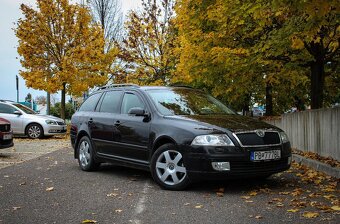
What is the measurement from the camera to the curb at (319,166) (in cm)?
840

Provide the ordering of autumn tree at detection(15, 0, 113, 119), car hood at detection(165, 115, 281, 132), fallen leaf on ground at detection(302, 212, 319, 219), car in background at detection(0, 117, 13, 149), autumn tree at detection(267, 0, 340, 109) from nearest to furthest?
→ fallen leaf on ground at detection(302, 212, 319, 219) < autumn tree at detection(267, 0, 340, 109) < car hood at detection(165, 115, 281, 132) < car in background at detection(0, 117, 13, 149) < autumn tree at detection(15, 0, 113, 119)

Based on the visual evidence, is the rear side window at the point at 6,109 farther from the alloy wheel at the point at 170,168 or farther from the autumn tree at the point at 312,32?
the alloy wheel at the point at 170,168

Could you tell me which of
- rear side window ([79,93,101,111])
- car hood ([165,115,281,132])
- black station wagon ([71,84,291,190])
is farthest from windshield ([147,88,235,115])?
rear side window ([79,93,101,111])

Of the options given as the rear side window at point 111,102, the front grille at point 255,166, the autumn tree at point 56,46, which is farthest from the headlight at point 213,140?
the autumn tree at point 56,46

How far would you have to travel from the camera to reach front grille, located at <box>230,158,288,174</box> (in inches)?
270

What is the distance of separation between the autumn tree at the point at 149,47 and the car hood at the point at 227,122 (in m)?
23.4

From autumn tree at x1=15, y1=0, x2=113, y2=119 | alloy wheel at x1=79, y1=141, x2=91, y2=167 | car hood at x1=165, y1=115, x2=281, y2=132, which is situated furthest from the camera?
autumn tree at x1=15, y1=0, x2=113, y2=119

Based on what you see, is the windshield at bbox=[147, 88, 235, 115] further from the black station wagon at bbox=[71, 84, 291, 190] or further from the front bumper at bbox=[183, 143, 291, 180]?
the front bumper at bbox=[183, 143, 291, 180]

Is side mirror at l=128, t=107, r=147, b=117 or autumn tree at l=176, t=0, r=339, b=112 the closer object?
side mirror at l=128, t=107, r=147, b=117

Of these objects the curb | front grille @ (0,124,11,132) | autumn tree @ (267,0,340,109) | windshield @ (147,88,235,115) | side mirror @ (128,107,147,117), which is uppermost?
autumn tree @ (267,0,340,109)

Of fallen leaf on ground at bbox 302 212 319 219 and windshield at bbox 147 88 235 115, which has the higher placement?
windshield at bbox 147 88 235 115

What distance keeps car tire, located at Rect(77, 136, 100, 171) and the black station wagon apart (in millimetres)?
20

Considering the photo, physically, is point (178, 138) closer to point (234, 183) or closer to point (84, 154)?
point (234, 183)

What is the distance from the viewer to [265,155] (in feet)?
23.1
